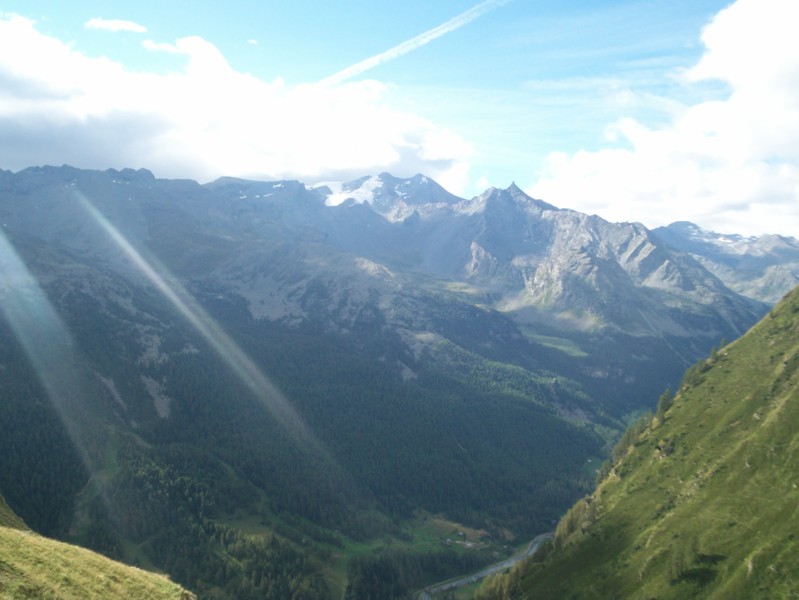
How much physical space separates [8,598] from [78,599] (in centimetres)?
738

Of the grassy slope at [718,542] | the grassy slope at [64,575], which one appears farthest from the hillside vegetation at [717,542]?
the grassy slope at [64,575]

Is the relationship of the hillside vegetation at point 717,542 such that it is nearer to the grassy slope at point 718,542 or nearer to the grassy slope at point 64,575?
the grassy slope at point 718,542

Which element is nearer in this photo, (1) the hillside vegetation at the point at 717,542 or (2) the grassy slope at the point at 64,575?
(2) the grassy slope at the point at 64,575

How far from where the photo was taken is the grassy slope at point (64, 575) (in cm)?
5602

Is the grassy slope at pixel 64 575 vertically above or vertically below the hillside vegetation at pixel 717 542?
above

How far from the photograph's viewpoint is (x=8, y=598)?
52.1 m

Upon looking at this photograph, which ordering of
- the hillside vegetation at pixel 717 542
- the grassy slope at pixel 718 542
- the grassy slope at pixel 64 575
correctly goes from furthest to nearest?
the hillside vegetation at pixel 717 542 → the grassy slope at pixel 718 542 → the grassy slope at pixel 64 575

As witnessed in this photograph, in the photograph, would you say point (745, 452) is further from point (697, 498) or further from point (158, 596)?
point (158, 596)

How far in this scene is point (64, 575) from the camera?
61.1 metres

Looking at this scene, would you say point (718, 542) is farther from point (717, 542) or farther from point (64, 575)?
point (64, 575)

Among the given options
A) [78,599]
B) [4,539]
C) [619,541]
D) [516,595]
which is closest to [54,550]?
[4,539]

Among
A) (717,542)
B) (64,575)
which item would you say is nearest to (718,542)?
(717,542)

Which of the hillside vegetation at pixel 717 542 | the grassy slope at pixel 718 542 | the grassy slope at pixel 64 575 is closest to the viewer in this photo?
the grassy slope at pixel 64 575

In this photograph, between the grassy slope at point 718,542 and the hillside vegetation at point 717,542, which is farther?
the hillside vegetation at point 717,542
